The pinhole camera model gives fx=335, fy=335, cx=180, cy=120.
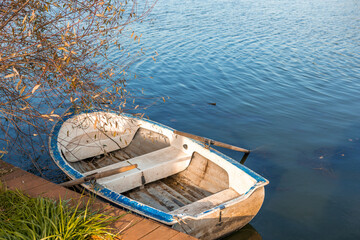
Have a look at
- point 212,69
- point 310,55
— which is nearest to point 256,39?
point 310,55

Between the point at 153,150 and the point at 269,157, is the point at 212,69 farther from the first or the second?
the point at 153,150

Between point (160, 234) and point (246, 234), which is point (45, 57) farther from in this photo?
point (246, 234)

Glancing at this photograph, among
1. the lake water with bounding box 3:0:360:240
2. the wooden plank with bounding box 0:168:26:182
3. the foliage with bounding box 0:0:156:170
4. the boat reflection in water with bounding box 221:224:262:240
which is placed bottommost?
the boat reflection in water with bounding box 221:224:262:240

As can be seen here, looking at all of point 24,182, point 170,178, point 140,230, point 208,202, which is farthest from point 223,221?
point 24,182

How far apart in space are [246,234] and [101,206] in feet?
12.3

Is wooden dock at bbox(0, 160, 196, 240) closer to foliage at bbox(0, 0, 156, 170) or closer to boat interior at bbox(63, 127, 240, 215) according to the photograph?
foliage at bbox(0, 0, 156, 170)

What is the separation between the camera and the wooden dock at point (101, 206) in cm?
481

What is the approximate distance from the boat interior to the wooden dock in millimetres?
1485

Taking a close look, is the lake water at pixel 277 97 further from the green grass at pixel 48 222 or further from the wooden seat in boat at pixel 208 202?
the green grass at pixel 48 222

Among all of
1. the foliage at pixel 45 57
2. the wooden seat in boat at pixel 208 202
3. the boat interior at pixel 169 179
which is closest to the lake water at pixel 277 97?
the wooden seat in boat at pixel 208 202

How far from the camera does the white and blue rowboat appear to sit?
6.17m

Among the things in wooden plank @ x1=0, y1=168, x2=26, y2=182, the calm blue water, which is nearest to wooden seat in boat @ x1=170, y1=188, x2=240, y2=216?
the calm blue water

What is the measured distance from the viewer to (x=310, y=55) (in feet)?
62.0

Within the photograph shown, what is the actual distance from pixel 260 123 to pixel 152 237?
28.0 feet
